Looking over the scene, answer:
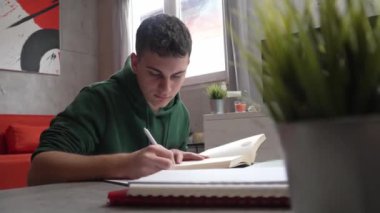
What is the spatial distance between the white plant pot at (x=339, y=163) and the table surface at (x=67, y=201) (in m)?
0.22

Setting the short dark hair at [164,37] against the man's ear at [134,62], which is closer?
the short dark hair at [164,37]

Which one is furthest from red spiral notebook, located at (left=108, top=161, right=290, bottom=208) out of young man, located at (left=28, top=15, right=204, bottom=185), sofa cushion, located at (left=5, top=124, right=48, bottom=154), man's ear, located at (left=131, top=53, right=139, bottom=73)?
sofa cushion, located at (left=5, top=124, right=48, bottom=154)

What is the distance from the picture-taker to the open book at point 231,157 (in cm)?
Result: 82

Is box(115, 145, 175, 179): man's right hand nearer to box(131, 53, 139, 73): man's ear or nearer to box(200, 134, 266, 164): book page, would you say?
box(200, 134, 266, 164): book page

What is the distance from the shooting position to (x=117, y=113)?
129 cm

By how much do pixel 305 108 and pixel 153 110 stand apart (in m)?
1.14

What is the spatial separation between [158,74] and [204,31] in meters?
2.36

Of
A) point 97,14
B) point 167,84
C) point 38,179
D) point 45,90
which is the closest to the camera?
point 38,179

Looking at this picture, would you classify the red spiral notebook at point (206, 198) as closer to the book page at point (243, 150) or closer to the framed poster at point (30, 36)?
the book page at point (243, 150)

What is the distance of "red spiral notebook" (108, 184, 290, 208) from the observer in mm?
472

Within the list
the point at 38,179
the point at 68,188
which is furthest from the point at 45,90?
the point at 68,188

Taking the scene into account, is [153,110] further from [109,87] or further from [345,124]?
[345,124]

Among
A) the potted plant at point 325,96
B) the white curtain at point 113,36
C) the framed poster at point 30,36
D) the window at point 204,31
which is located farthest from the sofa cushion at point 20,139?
the potted plant at point 325,96

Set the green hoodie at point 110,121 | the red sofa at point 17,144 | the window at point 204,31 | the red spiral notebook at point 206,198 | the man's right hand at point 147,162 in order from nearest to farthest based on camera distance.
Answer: the red spiral notebook at point 206,198 < the man's right hand at point 147,162 < the green hoodie at point 110,121 < the red sofa at point 17,144 < the window at point 204,31
